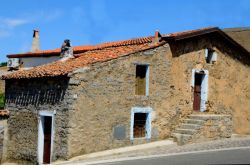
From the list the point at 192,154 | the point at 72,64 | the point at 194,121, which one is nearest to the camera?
the point at 192,154

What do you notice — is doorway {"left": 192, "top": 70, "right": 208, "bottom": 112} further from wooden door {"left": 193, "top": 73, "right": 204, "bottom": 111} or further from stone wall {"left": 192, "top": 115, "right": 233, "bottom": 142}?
stone wall {"left": 192, "top": 115, "right": 233, "bottom": 142}

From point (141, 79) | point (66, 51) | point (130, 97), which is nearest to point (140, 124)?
point (130, 97)

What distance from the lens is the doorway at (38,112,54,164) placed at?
18.1 meters

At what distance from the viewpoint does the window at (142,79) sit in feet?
61.3

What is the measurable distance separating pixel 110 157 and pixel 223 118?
6.21 metres

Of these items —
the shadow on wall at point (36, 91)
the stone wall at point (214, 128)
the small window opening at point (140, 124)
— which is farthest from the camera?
the stone wall at point (214, 128)

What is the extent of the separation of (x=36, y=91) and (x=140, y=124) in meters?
4.72

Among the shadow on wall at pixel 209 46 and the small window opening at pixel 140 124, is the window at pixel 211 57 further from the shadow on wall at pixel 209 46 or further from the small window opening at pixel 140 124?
the small window opening at pixel 140 124

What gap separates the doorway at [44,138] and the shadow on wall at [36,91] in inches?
29.6

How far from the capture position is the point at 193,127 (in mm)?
19156

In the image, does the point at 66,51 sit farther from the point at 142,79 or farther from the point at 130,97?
the point at 130,97

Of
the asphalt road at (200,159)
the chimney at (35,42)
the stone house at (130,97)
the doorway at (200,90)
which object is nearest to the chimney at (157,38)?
the stone house at (130,97)

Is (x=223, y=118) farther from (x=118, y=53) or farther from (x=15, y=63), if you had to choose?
(x=15, y=63)

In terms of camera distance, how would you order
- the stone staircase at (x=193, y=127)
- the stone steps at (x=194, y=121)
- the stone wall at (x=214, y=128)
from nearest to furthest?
the stone staircase at (x=193, y=127), the stone wall at (x=214, y=128), the stone steps at (x=194, y=121)
